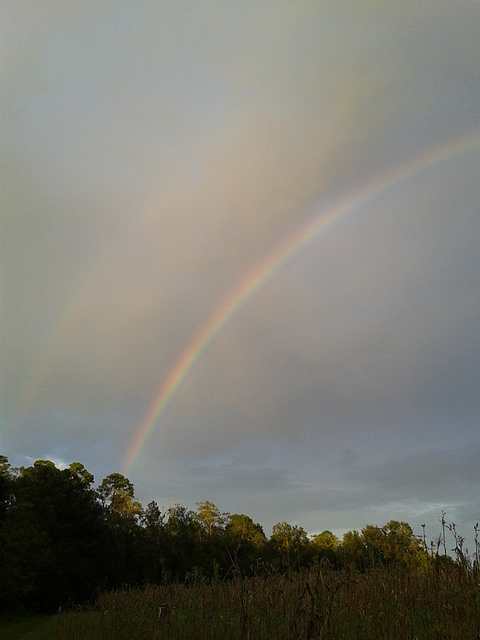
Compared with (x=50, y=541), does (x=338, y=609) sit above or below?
below

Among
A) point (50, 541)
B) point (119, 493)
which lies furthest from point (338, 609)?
point (119, 493)

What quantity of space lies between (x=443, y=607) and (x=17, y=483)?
35451 mm

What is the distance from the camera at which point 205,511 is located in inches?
2368

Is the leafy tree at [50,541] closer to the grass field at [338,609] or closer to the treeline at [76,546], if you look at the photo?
the treeline at [76,546]

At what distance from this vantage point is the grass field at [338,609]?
5.68 metres

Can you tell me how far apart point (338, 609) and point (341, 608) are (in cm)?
46

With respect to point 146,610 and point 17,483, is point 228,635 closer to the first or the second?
point 146,610

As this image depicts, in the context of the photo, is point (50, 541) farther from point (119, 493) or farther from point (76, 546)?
point (119, 493)

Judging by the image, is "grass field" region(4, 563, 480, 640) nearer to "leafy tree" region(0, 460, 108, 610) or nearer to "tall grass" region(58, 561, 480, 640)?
"tall grass" region(58, 561, 480, 640)

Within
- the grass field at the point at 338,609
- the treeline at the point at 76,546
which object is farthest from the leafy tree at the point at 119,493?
the grass field at the point at 338,609

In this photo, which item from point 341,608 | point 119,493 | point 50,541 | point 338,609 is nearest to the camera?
point 341,608

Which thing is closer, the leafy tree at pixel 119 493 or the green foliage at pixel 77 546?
the green foliage at pixel 77 546

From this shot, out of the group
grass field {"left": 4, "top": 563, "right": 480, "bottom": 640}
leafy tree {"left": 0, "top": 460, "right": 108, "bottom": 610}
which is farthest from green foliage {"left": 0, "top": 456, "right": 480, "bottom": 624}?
grass field {"left": 4, "top": 563, "right": 480, "bottom": 640}

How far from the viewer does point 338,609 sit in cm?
665
